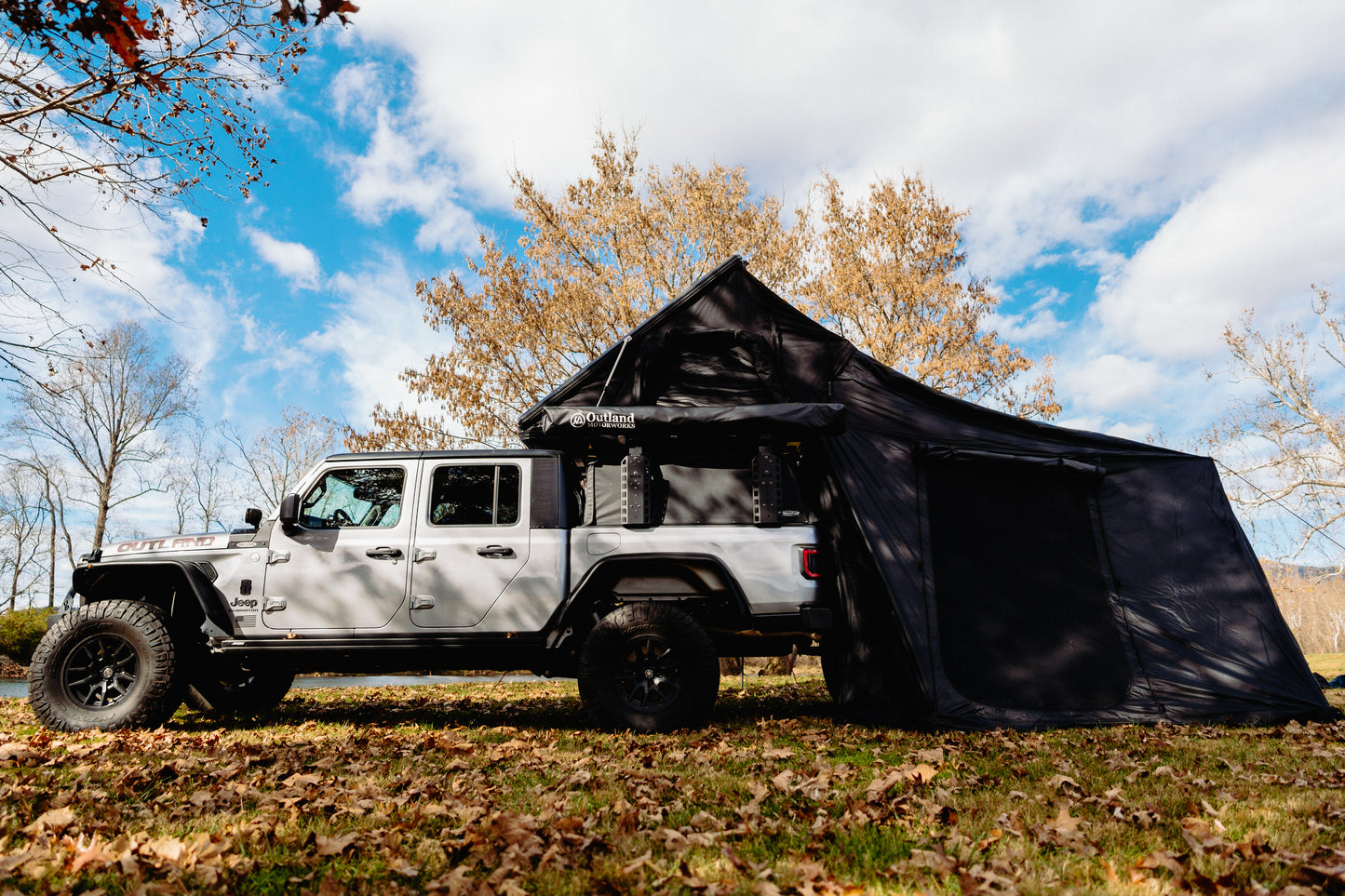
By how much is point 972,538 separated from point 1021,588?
1.97 feet

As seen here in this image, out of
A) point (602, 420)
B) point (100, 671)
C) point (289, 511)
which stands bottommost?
point (100, 671)

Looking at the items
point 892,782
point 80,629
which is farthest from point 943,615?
point 80,629

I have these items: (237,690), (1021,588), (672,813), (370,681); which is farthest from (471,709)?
(370,681)

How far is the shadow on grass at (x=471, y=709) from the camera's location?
673 cm

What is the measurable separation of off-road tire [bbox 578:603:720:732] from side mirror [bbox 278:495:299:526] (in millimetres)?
2590

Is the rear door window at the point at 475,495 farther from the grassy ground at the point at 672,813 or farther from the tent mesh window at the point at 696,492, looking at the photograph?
the grassy ground at the point at 672,813

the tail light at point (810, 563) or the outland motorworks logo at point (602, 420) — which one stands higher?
the outland motorworks logo at point (602, 420)

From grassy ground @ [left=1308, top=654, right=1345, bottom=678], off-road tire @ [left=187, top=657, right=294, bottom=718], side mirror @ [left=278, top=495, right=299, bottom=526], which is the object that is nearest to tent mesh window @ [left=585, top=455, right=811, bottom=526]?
side mirror @ [left=278, top=495, right=299, bottom=526]

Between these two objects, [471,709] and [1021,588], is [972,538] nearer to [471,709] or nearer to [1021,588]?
[1021,588]

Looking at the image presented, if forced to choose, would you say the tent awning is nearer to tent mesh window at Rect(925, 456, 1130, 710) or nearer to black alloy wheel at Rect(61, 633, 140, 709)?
tent mesh window at Rect(925, 456, 1130, 710)

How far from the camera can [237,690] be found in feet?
24.0

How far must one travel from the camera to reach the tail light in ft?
19.7

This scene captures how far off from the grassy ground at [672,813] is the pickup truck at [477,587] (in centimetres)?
59

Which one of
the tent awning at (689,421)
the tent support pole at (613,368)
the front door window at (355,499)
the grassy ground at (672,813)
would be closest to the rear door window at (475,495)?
the front door window at (355,499)
